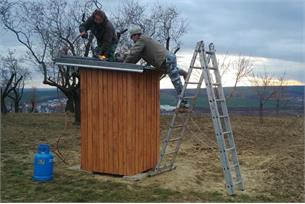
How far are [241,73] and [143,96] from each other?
1286cm

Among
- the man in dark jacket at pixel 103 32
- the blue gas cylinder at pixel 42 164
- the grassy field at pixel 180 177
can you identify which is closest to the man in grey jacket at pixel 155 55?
the man in dark jacket at pixel 103 32

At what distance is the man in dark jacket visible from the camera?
325 inches

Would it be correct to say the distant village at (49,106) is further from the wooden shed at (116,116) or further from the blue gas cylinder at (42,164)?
the blue gas cylinder at (42,164)

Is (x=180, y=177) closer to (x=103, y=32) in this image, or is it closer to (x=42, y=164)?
(x=42, y=164)

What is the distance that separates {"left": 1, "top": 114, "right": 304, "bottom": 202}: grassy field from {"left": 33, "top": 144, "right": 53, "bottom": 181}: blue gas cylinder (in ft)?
0.54

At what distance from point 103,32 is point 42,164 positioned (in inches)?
114

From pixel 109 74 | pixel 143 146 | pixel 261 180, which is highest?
pixel 109 74

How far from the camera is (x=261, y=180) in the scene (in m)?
8.02

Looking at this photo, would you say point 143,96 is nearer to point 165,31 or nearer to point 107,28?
point 107,28

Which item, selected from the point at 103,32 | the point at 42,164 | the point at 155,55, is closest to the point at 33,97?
the point at 103,32

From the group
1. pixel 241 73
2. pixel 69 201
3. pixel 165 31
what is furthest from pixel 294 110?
pixel 69 201

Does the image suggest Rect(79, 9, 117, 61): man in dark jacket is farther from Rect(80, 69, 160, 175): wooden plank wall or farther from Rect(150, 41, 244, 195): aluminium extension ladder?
Rect(150, 41, 244, 195): aluminium extension ladder

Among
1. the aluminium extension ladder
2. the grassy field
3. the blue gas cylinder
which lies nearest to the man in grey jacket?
the aluminium extension ladder

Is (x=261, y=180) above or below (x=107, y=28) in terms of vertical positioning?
below
